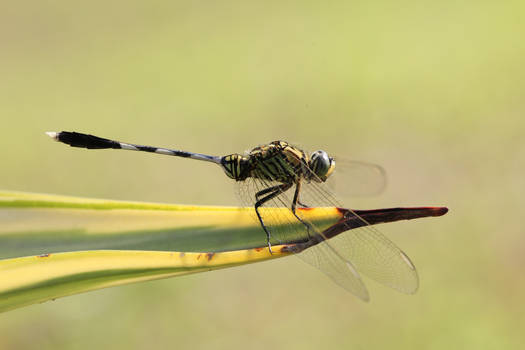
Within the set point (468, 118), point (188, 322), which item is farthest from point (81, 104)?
point (468, 118)

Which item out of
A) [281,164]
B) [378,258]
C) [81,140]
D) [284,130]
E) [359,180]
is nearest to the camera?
[378,258]

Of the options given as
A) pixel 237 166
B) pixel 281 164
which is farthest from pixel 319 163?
pixel 237 166

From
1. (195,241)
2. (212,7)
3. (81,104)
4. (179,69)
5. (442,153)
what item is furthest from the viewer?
(212,7)

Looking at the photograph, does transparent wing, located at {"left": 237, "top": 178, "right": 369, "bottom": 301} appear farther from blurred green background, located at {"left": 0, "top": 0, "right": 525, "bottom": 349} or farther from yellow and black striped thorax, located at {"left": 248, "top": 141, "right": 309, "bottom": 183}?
blurred green background, located at {"left": 0, "top": 0, "right": 525, "bottom": 349}

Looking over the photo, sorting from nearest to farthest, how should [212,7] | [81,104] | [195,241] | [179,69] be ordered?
[195,241] < [81,104] < [179,69] < [212,7]

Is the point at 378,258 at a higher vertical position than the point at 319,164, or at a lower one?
lower

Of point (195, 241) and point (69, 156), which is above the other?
point (195, 241)

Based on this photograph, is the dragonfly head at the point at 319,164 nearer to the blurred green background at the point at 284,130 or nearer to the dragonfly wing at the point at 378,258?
the dragonfly wing at the point at 378,258

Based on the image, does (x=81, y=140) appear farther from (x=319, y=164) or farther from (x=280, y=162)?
(x=319, y=164)

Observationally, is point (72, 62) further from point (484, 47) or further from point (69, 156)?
point (484, 47)
